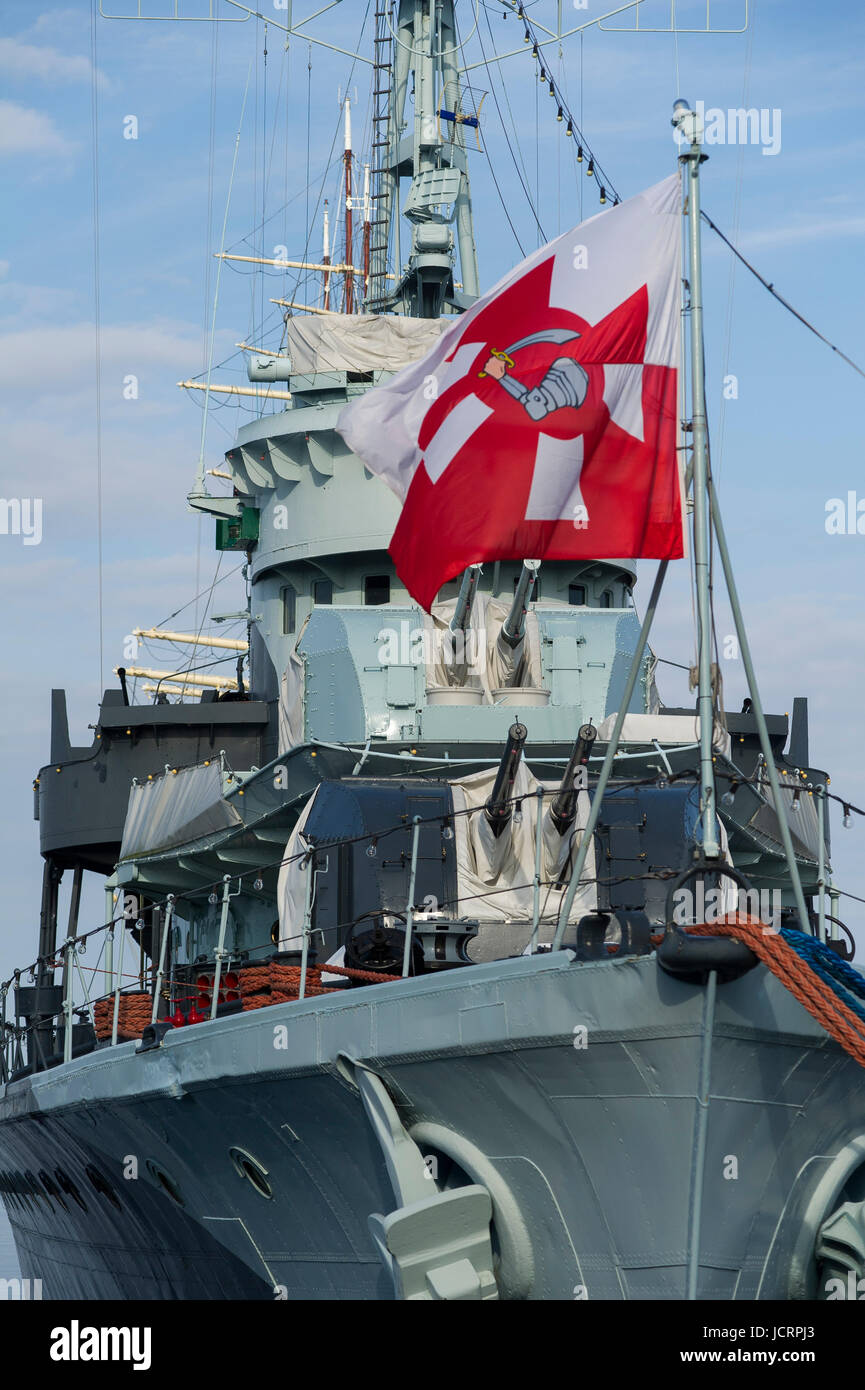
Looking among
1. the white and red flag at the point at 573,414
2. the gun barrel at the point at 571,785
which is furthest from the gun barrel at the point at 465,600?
the white and red flag at the point at 573,414

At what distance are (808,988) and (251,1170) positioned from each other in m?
4.93

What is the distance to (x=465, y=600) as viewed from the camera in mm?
14617

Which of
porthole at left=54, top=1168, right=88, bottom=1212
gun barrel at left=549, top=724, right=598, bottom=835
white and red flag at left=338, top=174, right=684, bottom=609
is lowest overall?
porthole at left=54, top=1168, right=88, bottom=1212

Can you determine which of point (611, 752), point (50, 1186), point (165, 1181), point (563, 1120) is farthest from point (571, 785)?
point (50, 1186)

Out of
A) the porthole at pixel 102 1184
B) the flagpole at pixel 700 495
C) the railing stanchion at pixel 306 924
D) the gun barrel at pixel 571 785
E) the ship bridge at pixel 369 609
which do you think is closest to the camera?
the flagpole at pixel 700 495

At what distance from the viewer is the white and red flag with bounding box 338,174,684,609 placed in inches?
416

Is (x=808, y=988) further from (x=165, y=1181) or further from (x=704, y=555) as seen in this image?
(x=165, y=1181)

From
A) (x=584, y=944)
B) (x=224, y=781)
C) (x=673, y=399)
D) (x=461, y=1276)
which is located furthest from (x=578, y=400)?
(x=224, y=781)

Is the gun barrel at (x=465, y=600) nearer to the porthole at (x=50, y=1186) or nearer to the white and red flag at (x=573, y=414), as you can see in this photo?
the white and red flag at (x=573, y=414)

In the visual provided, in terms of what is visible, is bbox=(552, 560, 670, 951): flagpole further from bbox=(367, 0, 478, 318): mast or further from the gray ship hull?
bbox=(367, 0, 478, 318): mast

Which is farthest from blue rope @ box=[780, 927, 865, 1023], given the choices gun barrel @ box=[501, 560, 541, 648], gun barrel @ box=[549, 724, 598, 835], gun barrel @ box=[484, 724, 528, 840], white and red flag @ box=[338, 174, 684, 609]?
gun barrel @ box=[501, 560, 541, 648]

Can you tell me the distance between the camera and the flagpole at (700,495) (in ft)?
32.1

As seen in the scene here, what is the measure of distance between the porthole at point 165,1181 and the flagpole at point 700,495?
20.1 feet

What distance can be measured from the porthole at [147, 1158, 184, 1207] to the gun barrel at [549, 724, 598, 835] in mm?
4047
